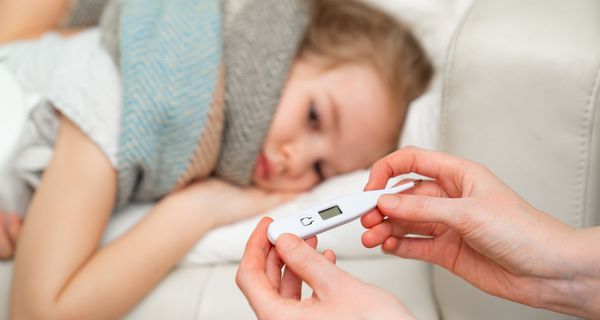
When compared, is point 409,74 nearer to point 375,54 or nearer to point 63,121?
point 375,54

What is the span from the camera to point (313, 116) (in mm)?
1083

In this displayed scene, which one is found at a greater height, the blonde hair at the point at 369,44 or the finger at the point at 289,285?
the blonde hair at the point at 369,44

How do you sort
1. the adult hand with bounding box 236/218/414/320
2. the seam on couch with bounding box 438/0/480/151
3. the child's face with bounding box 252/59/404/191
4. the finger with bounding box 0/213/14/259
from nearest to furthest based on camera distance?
the adult hand with bounding box 236/218/414/320 < the seam on couch with bounding box 438/0/480/151 < the finger with bounding box 0/213/14/259 < the child's face with bounding box 252/59/404/191

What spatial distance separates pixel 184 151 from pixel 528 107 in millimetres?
532

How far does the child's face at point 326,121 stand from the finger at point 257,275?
43 centimetres

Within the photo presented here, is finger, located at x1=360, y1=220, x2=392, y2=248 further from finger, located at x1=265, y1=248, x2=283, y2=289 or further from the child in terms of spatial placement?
the child

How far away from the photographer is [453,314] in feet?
2.84

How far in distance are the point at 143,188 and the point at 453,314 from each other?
532 millimetres

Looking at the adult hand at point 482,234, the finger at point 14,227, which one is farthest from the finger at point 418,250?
the finger at point 14,227

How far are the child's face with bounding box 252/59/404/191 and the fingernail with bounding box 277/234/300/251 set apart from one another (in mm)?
463

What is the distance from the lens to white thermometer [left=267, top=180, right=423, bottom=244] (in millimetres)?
646

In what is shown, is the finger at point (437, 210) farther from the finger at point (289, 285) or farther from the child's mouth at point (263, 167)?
the child's mouth at point (263, 167)

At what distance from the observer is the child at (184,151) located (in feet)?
2.97

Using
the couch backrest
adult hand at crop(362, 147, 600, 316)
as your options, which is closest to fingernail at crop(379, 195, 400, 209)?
adult hand at crop(362, 147, 600, 316)
